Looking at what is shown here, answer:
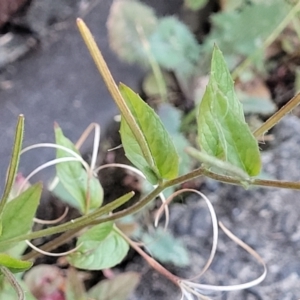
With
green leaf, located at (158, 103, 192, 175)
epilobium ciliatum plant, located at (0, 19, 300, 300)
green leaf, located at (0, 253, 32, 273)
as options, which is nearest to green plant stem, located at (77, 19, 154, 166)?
epilobium ciliatum plant, located at (0, 19, 300, 300)

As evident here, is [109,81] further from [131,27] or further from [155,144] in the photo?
[131,27]

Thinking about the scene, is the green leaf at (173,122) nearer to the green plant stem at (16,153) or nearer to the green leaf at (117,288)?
the green leaf at (117,288)

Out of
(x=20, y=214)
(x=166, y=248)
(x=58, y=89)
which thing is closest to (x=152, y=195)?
(x=20, y=214)

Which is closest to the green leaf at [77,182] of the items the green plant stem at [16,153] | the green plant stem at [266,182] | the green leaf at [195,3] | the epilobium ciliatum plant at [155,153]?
the epilobium ciliatum plant at [155,153]

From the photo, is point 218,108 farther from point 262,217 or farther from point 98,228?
point 262,217

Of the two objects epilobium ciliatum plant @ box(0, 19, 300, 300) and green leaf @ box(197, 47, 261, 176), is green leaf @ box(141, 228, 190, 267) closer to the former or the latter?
epilobium ciliatum plant @ box(0, 19, 300, 300)
